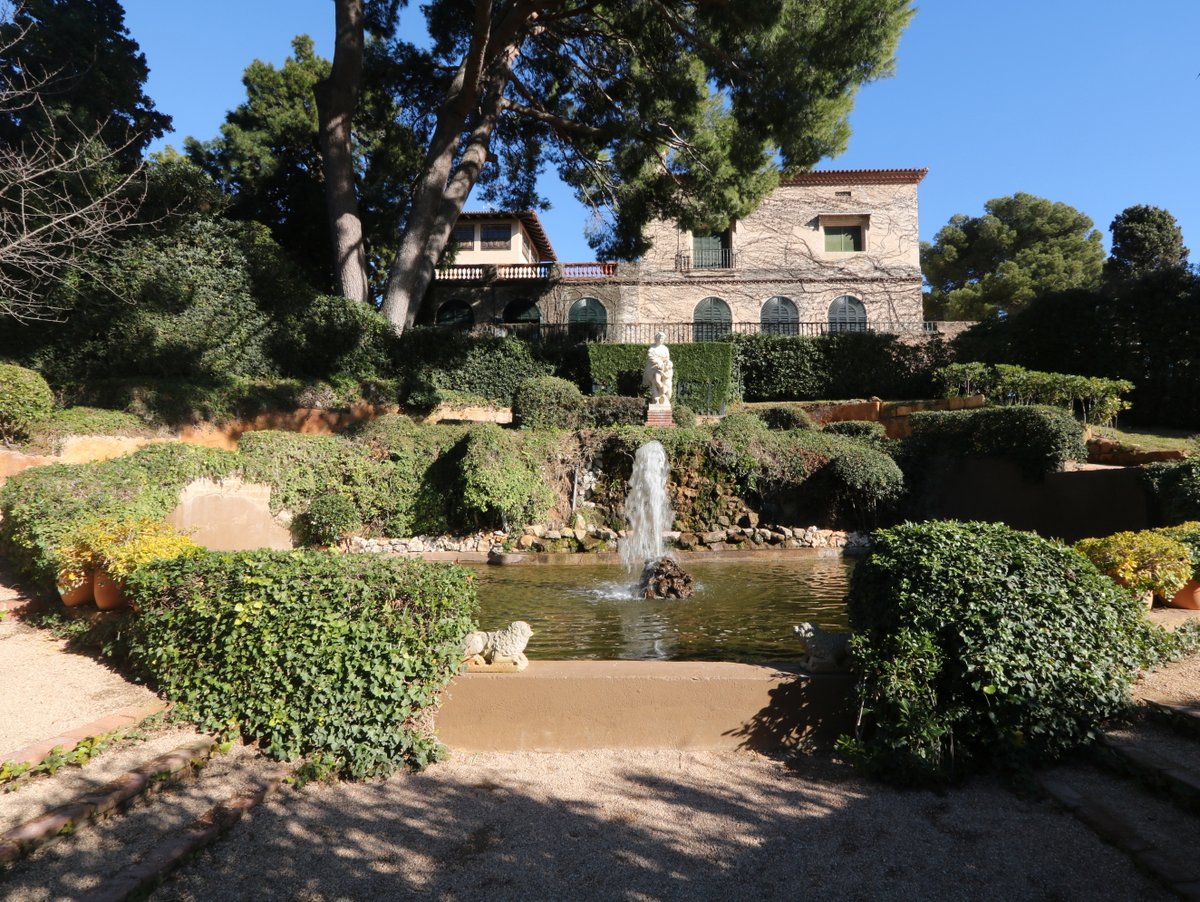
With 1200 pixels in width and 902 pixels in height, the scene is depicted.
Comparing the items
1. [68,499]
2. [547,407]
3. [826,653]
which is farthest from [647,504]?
[826,653]

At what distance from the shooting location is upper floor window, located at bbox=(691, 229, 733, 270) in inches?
1244

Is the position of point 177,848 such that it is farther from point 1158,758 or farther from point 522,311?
point 522,311

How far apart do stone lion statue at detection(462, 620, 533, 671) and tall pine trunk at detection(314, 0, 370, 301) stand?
16.8 meters

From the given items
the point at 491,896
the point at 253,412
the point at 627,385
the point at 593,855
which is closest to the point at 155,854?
the point at 491,896

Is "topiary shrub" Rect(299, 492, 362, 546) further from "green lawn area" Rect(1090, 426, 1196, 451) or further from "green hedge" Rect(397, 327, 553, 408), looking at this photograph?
"green lawn area" Rect(1090, 426, 1196, 451)

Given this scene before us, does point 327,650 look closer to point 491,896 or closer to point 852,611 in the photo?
point 491,896

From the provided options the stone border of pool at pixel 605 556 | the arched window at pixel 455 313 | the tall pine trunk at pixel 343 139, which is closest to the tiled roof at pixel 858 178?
the arched window at pixel 455 313

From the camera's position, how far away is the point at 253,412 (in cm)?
1509

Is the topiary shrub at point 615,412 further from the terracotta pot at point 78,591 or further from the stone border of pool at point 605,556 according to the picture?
the terracotta pot at point 78,591

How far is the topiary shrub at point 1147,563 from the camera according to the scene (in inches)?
235

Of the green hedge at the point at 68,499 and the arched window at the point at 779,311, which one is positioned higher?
the arched window at the point at 779,311

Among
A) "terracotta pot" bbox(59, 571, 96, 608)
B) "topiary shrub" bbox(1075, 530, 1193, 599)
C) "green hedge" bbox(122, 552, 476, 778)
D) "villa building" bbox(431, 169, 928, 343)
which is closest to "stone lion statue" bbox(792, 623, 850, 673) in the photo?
"green hedge" bbox(122, 552, 476, 778)

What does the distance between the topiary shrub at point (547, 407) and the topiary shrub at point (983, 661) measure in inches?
491

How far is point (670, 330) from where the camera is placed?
98.0 ft
